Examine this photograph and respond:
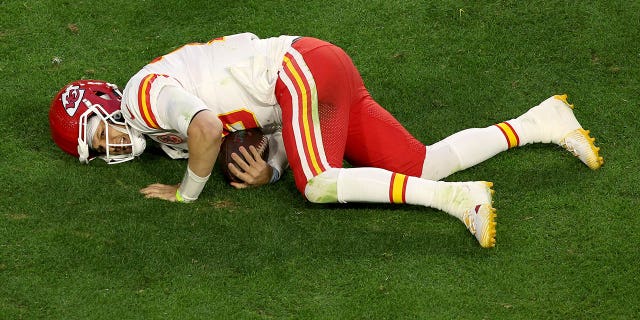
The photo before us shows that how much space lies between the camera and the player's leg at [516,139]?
538 centimetres

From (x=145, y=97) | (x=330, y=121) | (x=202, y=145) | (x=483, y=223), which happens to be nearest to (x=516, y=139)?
(x=483, y=223)

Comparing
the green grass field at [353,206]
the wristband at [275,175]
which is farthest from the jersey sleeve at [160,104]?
the wristband at [275,175]

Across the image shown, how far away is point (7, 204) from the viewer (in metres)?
5.07

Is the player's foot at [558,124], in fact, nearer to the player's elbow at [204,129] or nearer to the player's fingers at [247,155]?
the player's fingers at [247,155]

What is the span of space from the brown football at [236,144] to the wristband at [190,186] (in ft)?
0.70

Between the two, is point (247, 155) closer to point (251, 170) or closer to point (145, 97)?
point (251, 170)

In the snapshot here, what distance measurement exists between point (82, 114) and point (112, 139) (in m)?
0.21

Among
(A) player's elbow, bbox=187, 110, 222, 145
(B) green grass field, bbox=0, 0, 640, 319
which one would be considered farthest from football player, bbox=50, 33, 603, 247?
(B) green grass field, bbox=0, 0, 640, 319

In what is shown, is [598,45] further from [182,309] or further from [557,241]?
[182,309]

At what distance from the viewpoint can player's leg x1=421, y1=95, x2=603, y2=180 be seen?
17.6 ft

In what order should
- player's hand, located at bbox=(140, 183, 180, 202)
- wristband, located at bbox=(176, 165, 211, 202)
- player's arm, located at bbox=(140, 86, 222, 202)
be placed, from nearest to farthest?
player's arm, located at bbox=(140, 86, 222, 202)
wristband, located at bbox=(176, 165, 211, 202)
player's hand, located at bbox=(140, 183, 180, 202)

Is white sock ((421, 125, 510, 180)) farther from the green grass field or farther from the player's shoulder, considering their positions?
the player's shoulder

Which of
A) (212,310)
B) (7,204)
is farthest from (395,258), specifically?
(7,204)

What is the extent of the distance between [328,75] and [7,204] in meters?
1.70
